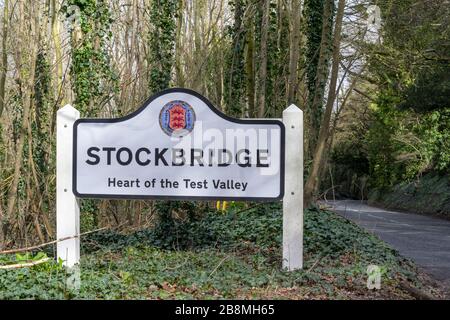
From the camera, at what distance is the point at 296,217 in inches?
387

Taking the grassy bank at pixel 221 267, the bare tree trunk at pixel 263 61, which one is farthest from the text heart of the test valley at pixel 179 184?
the bare tree trunk at pixel 263 61

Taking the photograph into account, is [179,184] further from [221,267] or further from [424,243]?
[424,243]

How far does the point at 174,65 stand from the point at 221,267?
10084 millimetres

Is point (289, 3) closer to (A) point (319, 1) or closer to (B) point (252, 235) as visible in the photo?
(A) point (319, 1)

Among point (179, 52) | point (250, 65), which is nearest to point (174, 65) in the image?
point (179, 52)

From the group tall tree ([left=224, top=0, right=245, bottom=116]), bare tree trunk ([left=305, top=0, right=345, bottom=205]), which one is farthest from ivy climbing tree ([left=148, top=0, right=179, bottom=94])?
tall tree ([left=224, top=0, right=245, bottom=116])

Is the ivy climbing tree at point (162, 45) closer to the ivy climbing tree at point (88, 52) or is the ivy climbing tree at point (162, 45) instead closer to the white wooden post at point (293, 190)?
the ivy climbing tree at point (88, 52)

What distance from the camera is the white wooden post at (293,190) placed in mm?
9758

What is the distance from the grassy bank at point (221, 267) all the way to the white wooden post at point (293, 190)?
11.7 inches

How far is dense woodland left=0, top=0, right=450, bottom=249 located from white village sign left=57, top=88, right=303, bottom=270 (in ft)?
9.39

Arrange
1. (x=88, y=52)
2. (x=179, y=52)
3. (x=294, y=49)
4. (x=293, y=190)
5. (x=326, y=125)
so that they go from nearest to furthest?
(x=293, y=190)
(x=88, y=52)
(x=326, y=125)
(x=294, y=49)
(x=179, y=52)

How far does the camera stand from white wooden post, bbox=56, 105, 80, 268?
9.74m

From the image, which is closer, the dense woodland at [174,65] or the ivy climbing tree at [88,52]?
the ivy climbing tree at [88,52]

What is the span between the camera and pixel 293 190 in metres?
9.77
